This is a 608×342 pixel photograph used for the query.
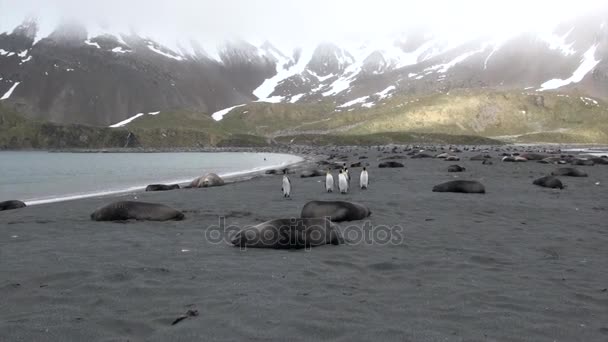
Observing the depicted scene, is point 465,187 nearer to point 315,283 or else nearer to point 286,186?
point 286,186

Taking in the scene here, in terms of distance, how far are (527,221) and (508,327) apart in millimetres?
8825

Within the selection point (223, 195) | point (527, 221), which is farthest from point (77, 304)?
point (223, 195)

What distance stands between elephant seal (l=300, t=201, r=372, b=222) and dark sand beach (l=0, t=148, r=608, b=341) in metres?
0.35

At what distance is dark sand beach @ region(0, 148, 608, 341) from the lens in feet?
19.0

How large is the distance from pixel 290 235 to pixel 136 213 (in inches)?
244

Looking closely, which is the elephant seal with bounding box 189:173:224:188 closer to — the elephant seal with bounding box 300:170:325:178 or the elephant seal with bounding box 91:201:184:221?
the elephant seal with bounding box 300:170:325:178

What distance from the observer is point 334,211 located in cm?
1366

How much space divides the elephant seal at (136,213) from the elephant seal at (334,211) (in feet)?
13.6

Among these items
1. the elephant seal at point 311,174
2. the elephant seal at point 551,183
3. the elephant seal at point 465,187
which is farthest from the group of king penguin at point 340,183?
the elephant seal at point 311,174

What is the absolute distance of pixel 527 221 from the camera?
45.3ft

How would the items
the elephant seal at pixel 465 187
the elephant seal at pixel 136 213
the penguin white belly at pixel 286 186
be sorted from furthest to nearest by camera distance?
1. the elephant seal at pixel 465 187
2. the penguin white belly at pixel 286 186
3. the elephant seal at pixel 136 213

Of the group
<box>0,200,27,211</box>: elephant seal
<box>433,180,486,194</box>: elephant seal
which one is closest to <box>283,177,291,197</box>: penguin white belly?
<box>433,180,486,194</box>: elephant seal

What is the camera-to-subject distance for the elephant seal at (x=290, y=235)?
→ 34.6 ft

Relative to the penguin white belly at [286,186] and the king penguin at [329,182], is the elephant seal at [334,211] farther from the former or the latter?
the king penguin at [329,182]
